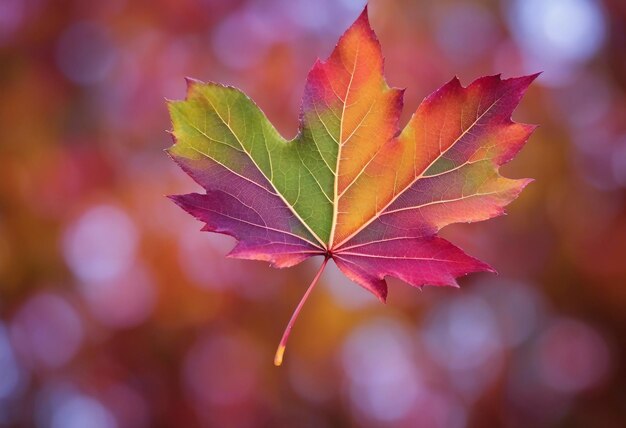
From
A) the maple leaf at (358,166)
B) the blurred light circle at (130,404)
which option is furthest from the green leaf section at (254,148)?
the blurred light circle at (130,404)

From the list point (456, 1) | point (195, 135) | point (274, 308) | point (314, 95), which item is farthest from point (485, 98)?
point (456, 1)

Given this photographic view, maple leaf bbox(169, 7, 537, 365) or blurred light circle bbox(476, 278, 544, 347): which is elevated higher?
maple leaf bbox(169, 7, 537, 365)

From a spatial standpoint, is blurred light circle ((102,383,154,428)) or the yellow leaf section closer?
the yellow leaf section

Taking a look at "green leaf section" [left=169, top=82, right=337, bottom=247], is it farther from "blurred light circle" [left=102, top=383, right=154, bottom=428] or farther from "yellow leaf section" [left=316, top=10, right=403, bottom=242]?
"blurred light circle" [left=102, top=383, right=154, bottom=428]

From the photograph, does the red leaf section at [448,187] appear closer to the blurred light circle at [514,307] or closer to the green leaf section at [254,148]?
the green leaf section at [254,148]

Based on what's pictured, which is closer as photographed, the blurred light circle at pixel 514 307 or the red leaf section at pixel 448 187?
the red leaf section at pixel 448 187

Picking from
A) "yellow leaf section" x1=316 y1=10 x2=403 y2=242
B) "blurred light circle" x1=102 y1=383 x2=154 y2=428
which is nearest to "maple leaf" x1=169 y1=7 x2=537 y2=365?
"yellow leaf section" x1=316 y1=10 x2=403 y2=242

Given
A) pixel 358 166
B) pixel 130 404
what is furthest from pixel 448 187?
pixel 130 404
